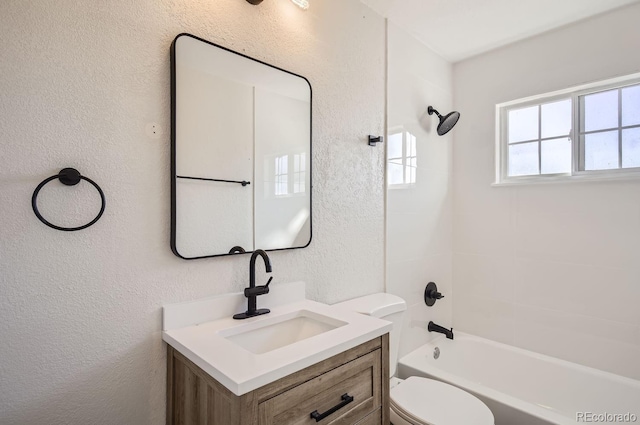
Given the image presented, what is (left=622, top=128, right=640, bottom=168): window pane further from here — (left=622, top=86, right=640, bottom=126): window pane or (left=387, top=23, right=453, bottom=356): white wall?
(left=387, top=23, right=453, bottom=356): white wall

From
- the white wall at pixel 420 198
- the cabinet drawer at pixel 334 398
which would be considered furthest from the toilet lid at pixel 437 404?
the cabinet drawer at pixel 334 398

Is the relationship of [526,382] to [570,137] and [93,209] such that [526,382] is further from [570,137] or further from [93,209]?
[93,209]

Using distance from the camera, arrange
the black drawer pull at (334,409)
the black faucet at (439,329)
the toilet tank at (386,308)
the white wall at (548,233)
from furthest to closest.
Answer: the black faucet at (439,329)
the white wall at (548,233)
the toilet tank at (386,308)
the black drawer pull at (334,409)

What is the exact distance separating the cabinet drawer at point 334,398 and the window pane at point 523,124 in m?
2.08

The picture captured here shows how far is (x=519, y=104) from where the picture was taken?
8.15ft

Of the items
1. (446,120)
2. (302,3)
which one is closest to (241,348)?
(302,3)

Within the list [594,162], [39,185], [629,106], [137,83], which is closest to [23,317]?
[39,185]

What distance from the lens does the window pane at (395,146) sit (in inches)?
85.1

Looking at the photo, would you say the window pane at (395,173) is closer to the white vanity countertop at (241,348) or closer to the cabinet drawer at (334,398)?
the white vanity countertop at (241,348)

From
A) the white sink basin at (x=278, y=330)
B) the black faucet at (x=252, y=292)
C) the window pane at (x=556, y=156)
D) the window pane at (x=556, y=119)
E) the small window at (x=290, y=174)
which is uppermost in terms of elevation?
the window pane at (x=556, y=119)

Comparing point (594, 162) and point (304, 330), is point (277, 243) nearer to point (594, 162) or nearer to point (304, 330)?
point (304, 330)

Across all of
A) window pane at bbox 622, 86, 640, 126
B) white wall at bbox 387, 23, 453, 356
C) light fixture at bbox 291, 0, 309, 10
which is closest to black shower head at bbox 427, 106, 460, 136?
white wall at bbox 387, 23, 453, 356

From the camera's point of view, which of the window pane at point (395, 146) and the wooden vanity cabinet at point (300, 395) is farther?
the window pane at point (395, 146)

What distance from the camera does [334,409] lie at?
1067mm
